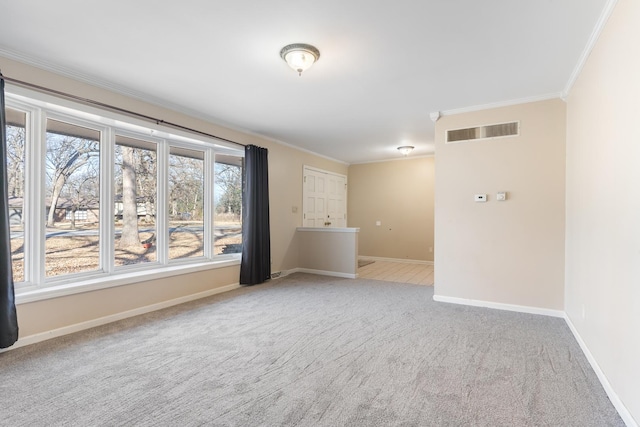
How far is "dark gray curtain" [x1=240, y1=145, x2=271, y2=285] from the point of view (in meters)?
5.13

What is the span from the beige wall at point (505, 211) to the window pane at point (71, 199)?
4297 mm

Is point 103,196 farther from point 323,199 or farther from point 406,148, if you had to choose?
point 406,148

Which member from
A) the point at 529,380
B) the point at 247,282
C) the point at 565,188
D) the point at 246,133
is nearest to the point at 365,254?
the point at 247,282

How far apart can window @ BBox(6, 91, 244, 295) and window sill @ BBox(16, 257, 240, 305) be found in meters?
0.04

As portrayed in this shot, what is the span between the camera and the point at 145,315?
3.67m

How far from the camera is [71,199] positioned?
132 inches

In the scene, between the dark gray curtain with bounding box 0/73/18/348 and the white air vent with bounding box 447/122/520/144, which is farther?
the white air vent with bounding box 447/122/520/144

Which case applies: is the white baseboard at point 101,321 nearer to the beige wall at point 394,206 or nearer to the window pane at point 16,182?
the window pane at point 16,182

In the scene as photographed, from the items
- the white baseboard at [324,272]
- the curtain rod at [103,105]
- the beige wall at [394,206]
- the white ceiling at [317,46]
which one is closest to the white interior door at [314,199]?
the white baseboard at [324,272]

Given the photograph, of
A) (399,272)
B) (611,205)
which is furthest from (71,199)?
(399,272)

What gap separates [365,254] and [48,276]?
6526mm

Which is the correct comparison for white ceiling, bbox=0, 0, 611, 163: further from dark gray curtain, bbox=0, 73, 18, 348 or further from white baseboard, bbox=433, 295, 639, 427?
white baseboard, bbox=433, 295, 639, 427

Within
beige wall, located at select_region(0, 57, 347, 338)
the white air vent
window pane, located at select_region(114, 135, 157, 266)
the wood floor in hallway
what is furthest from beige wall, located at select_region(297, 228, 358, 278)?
window pane, located at select_region(114, 135, 157, 266)

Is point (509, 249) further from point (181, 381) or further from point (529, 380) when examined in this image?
point (181, 381)
